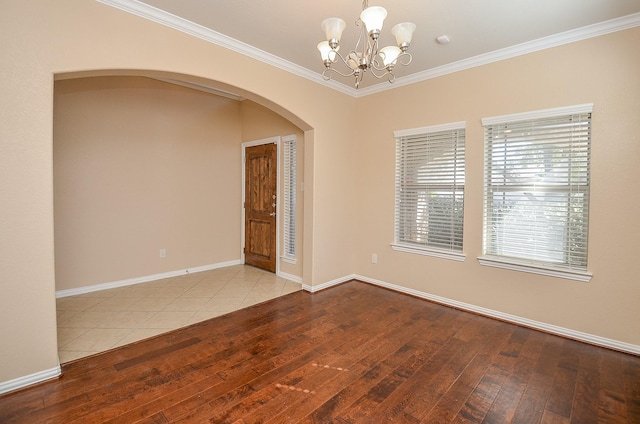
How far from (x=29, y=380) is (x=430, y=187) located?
4144 millimetres

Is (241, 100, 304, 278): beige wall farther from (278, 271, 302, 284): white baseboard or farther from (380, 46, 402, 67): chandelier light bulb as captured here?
(380, 46, 402, 67): chandelier light bulb

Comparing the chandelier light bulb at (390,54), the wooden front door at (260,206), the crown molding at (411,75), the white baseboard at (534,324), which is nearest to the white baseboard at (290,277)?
the wooden front door at (260,206)

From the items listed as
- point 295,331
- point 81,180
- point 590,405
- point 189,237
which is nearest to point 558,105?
point 590,405

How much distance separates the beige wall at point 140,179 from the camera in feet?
12.7

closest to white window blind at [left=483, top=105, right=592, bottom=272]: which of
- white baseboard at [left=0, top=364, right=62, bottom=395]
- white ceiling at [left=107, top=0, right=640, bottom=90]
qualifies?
white ceiling at [left=107, top=0, right=640, bottom=90]

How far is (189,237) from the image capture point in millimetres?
4977

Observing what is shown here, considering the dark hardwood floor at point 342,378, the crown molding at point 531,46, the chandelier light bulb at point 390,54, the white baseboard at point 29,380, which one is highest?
the crown molding at point 531,46

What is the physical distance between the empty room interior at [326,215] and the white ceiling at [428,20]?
0.07ft

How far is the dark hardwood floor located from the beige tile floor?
236 mm

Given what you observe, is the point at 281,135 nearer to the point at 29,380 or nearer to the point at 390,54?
the point at 390,54

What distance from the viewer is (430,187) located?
388 cm

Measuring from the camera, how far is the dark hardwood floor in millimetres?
1902

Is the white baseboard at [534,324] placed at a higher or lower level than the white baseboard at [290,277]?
lower

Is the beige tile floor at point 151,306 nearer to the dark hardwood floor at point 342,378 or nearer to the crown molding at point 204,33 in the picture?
the dark hardwood floor at point 342,378
